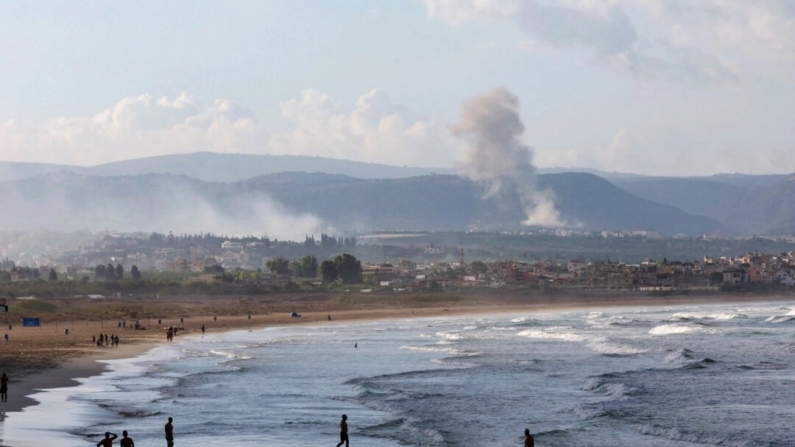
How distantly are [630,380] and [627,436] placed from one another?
1474 cm

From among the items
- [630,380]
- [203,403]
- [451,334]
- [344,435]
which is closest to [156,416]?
[203,403]

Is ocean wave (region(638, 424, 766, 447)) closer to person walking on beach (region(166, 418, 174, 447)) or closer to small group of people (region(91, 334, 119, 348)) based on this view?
person walking on beach (region(166, 418, 174, 447))

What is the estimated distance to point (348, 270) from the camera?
579 feet

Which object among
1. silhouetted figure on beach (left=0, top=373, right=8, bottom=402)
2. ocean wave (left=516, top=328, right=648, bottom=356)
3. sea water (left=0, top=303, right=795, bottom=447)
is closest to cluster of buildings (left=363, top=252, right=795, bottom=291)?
ocean wave (left=516, top=328, right=648, bottom=356)

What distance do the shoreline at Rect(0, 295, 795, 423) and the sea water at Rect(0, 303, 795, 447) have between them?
3.69 ft

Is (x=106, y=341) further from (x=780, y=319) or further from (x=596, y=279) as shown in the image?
(x=596, y=279)

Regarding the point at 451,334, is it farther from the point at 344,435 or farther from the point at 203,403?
the point at 344,435

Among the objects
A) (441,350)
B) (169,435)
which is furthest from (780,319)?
(169,435)

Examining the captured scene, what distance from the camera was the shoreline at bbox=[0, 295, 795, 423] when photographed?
47094mm

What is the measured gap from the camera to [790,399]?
4306cm

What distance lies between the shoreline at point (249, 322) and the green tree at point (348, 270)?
32468 mm

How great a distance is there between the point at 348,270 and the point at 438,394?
131465 mm

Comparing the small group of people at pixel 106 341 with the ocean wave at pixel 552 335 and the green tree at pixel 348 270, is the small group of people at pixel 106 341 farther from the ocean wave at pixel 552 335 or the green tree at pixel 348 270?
the green tree at pixel 348 270

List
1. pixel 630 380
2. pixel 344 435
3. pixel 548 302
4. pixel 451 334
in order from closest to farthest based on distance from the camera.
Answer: pixel 344 435 < pixel 630 380 < pixel 451 334 < pixel 548 302
